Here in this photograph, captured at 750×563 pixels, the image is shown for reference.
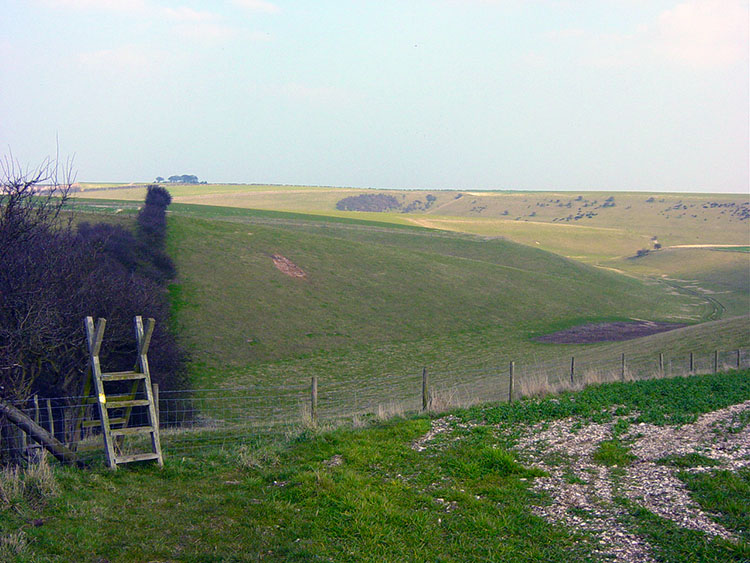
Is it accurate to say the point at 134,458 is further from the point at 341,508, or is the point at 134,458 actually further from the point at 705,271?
the point at 705,271

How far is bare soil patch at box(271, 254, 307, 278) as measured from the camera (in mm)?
49375

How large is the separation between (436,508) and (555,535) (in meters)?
1.52

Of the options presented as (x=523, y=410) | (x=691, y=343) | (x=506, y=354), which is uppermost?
(x=523, y=410)

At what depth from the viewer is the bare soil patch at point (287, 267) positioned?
49.4m

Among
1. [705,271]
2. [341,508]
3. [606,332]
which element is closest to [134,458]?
[341,508]

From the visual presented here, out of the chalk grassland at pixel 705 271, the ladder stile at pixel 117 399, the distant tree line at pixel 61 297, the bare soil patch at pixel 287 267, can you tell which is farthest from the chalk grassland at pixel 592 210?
the ladder stile at pixel 117 399

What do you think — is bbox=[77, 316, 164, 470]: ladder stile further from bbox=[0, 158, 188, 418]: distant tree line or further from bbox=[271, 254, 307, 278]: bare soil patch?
bbox=[271, 254, 307, 278]: bare soil patch

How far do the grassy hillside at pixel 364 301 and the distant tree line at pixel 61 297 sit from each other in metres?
3.66

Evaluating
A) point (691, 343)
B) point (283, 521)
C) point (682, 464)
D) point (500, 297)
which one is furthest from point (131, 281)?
point (500, 297)

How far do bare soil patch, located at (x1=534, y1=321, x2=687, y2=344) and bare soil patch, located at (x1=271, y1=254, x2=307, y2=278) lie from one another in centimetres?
2052

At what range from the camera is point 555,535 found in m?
6.50

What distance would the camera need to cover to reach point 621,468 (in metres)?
8.70

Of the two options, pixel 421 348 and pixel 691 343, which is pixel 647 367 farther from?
pixel 421 348

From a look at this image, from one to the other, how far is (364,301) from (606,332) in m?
19.9
